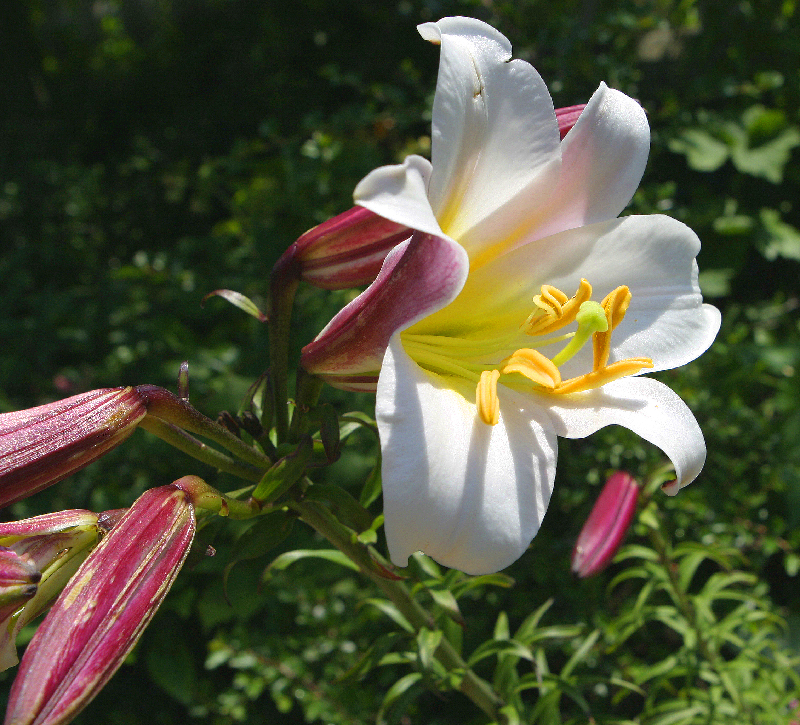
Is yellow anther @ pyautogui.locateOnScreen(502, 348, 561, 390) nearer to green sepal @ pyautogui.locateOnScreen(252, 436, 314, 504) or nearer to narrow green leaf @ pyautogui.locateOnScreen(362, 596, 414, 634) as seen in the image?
green sepal @ pyautogui.locateOnScreen(252, 436, 314, 504)

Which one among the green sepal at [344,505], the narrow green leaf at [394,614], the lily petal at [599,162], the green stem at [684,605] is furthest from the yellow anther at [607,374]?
the green stem at [684,605]

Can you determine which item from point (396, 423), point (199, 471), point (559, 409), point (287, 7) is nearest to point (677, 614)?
point (559, 409)

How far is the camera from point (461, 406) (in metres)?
0.65

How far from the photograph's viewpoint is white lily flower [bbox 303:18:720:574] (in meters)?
0.57

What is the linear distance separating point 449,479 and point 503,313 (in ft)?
0.98

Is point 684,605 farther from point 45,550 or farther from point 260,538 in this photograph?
point 45,550

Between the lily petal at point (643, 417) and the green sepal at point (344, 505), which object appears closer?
the lily petal at point (643, 417)

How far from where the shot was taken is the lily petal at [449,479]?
1.81 ft

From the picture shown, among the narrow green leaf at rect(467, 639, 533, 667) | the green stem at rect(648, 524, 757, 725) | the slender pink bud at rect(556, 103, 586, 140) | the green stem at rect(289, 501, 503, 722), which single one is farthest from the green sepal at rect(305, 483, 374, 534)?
the green stem at rect(648, 524, 757, 725)

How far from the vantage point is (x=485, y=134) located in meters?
0.66

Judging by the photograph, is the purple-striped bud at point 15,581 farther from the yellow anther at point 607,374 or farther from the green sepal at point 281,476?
the yellow anther at point 607,374

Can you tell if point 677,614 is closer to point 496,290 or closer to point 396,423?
point 496,290

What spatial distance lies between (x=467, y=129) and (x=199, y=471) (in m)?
1.45

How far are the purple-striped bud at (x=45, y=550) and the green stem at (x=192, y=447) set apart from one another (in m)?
0.10
